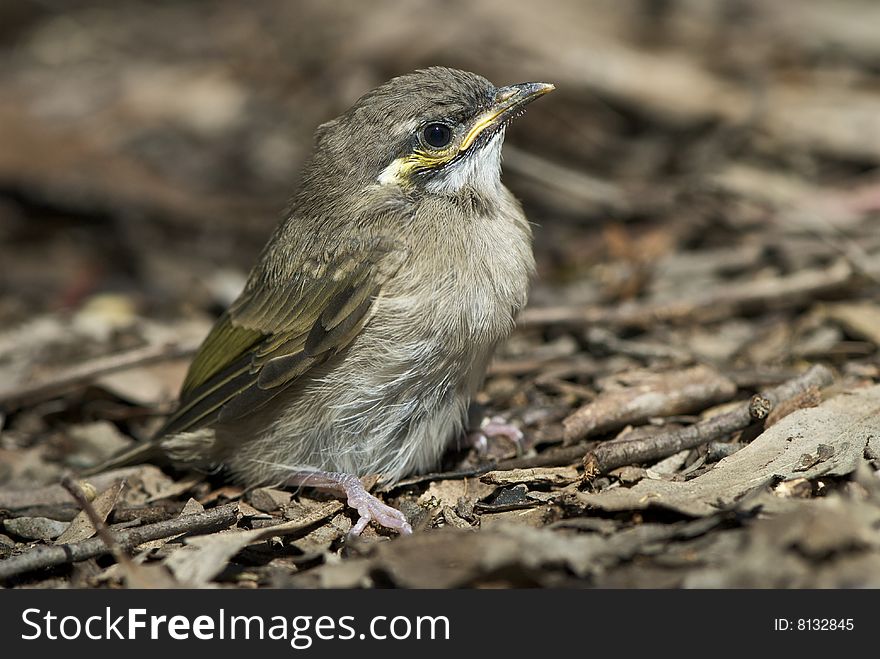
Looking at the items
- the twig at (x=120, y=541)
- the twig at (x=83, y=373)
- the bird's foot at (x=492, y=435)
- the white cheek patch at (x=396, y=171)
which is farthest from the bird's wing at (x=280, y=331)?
the bird's foot at (x=492, y=435)

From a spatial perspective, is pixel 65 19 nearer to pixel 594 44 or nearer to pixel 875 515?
pixel 594 44

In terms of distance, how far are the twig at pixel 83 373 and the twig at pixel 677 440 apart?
289 centimetres

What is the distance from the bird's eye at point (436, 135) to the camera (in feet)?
16.2

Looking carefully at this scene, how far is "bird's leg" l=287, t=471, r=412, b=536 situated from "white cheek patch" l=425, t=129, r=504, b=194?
1503mm

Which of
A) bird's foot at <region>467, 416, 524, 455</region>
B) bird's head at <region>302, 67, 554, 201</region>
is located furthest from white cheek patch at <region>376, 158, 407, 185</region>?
bird's foot at <region>467, 416, 524, 455</region>

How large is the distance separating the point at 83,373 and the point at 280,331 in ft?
5.82

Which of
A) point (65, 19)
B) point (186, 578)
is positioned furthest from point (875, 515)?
point (65, 19)

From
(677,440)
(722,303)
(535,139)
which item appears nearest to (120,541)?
(677,440)

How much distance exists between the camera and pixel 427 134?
495 cm

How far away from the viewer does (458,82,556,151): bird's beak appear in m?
5.01

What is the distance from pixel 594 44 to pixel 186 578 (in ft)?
21.9
